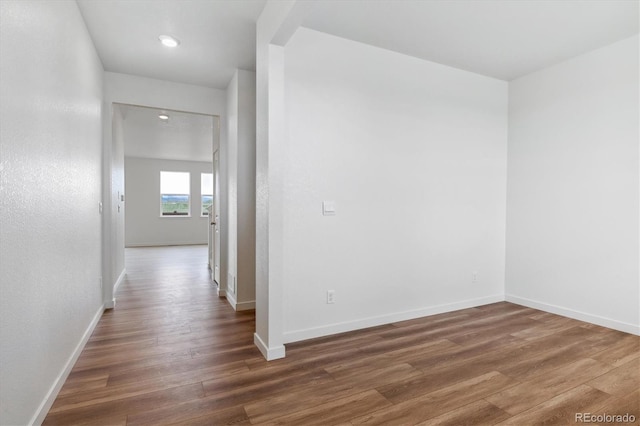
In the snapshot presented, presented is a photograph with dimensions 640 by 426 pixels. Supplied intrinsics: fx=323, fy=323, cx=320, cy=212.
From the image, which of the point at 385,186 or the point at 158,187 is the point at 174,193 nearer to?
the point at 158,187

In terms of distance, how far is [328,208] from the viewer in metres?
2.99

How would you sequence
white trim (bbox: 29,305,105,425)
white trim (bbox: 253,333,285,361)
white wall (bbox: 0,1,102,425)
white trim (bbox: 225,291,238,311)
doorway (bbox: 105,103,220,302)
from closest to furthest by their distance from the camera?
white wall (bbox: 0,1,102,425)
white trim (bbox: 29,305,105,425)
white trim (bbox: 253,333,285,361)
white trim (bbox: 225,291,238,311)
doorway (bbox: 105,103,220,302)

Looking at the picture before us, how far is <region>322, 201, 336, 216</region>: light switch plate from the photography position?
298 centimetres

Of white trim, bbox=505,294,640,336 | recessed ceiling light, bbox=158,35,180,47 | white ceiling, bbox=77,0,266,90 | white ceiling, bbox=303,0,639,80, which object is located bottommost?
white trim, bbox=505,294,640,336

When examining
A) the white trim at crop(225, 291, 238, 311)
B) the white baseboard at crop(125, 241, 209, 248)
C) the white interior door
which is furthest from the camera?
the white baseboard at crop(125, 241, 209, 248)

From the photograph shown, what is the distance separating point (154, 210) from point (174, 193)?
2.69ft

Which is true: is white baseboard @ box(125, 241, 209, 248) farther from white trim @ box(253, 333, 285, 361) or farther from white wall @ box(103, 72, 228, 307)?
white trim @ box(253, 333, 285, 361)

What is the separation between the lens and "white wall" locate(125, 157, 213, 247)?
389 inches

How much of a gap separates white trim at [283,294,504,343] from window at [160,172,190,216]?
8936 millimetres

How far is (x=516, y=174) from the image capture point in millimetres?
4020

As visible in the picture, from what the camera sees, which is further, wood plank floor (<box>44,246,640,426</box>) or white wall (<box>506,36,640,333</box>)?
white wall (<box>506,36,640,333</box>)

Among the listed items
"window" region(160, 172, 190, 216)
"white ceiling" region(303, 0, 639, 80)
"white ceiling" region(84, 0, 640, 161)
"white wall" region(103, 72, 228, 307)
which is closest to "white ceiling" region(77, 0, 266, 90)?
"white ceiling" region(84, 0, 640, 161)

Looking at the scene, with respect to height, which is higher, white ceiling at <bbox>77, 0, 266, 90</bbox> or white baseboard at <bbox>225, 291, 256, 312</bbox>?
white ceiling at <bbox>77, 0, 266, 90</bbox>

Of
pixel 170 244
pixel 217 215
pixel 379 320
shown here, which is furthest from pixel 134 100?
pixel 170 244
